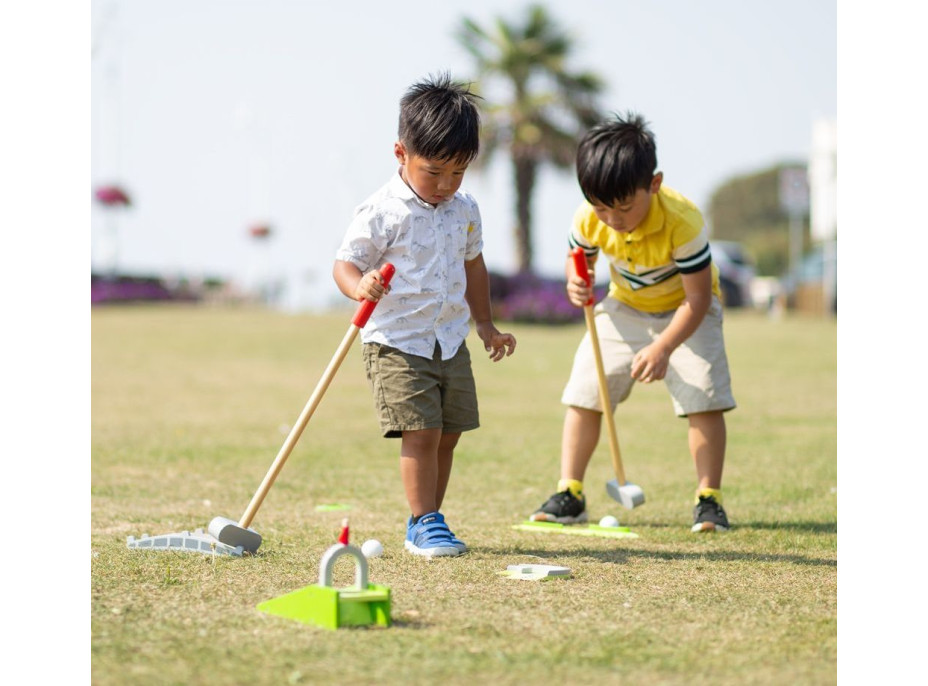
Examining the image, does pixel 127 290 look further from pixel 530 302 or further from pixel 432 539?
pixel 432 539

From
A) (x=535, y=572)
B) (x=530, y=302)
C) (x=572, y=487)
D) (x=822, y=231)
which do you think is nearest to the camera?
(x=535, y=572)

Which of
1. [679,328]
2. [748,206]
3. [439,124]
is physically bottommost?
[679,328]

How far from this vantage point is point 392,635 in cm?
286

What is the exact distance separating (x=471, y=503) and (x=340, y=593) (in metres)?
2.34

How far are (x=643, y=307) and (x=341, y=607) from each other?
2.34 m

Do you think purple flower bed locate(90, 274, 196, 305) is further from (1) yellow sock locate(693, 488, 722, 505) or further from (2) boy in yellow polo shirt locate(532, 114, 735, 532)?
(1) yellow sock locate(693, 488, 722, 505)

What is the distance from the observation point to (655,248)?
178 inches

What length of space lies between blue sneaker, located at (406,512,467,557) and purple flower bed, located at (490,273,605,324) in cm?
1425

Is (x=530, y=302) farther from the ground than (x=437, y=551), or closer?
farther from the ground

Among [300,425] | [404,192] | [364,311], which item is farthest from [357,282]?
[300,425]

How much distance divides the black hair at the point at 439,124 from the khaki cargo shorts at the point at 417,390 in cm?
67

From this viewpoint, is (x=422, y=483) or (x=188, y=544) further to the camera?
(x=422, y=483)

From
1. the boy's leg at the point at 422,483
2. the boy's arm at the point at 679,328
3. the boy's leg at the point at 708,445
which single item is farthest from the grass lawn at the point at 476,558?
the boy's arm at the point at 679,328

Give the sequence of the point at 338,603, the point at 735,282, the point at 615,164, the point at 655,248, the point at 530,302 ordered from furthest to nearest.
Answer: the point at 735,282 → the point at 530,302 → the point at 655,248 → the point at 615,164 → the point at 338,603
